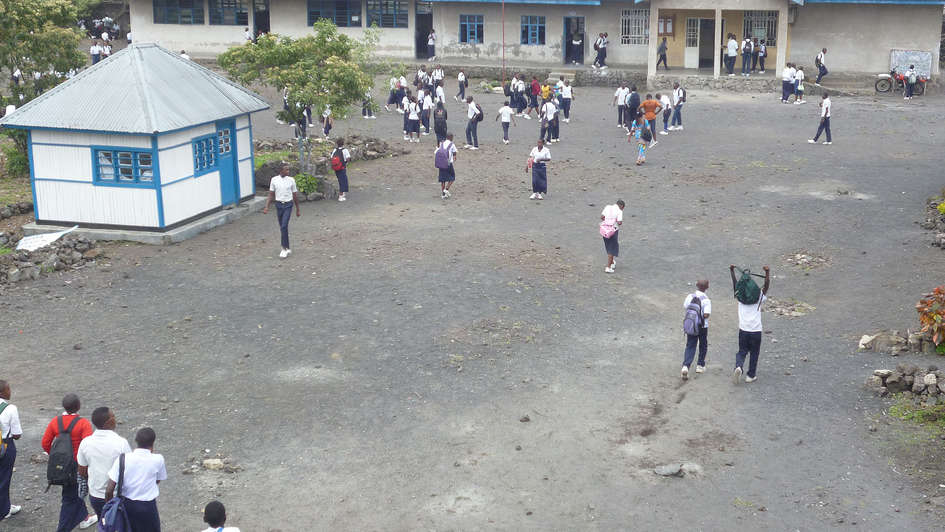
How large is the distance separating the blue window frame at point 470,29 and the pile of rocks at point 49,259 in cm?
2819

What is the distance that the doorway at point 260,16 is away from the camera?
4681 cm

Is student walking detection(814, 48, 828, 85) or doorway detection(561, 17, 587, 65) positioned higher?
doorway detection(561, 17, 587, 65)

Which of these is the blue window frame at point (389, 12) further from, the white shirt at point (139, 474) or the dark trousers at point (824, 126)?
the white shirt at point (139, 474)

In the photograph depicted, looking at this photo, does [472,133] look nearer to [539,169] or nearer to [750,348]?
[539,169]

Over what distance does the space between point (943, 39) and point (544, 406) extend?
41.4 meters

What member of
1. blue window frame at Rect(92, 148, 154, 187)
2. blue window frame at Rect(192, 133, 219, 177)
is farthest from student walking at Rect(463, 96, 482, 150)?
blue window frame at Rect(92, 148, 154, 187)

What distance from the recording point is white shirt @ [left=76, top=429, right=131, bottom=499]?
8.54 metres

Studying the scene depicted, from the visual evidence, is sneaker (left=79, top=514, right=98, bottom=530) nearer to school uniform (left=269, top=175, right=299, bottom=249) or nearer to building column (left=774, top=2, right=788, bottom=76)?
school uniform (left=269, top=175, right=299, bottom=249)

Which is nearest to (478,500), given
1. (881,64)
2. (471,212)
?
(471,212)

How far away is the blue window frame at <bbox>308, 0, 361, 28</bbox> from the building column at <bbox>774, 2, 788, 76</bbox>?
1820 centimetres

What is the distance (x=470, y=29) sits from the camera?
4469 cm

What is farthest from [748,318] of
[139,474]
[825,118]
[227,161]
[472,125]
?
[825,118]

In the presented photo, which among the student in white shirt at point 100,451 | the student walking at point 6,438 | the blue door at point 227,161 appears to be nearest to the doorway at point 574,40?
the blue door at point 227,161

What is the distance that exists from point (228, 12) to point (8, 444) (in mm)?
40462
